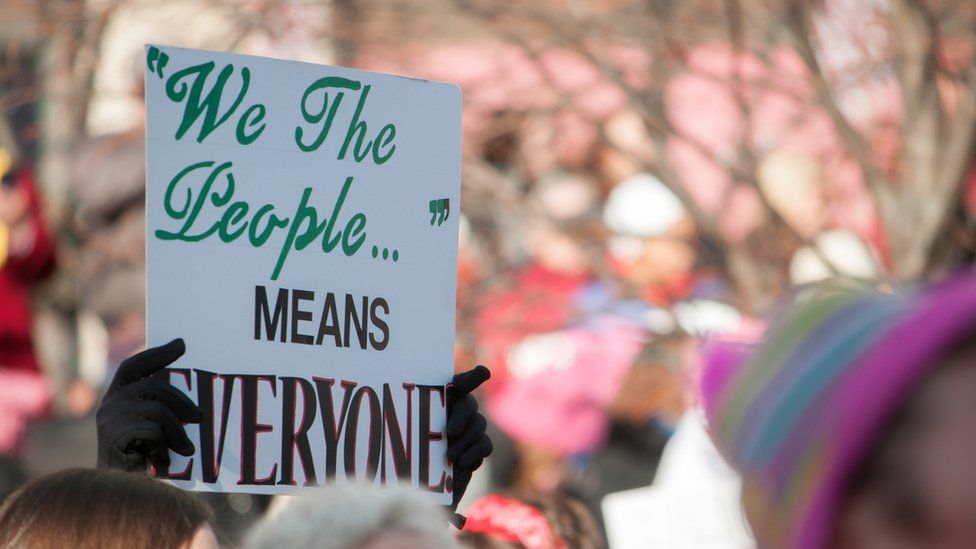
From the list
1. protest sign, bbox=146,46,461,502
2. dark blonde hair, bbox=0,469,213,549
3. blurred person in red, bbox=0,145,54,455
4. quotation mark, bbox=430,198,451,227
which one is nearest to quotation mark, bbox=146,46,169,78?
protest sign, bbox=146,46,461,502

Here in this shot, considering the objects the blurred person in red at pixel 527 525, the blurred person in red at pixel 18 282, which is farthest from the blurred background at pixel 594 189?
the blurred person in red at pixel 527 525

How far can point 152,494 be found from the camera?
2.40m

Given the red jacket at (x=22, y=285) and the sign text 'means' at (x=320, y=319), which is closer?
the sign text 'means' at (x=320, y=319)

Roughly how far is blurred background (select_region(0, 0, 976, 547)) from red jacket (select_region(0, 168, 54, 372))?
0.02 metres

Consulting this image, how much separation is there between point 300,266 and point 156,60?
47 centimetres

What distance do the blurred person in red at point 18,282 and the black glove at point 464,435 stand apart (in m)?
4.15

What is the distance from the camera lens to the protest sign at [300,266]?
8.79ft

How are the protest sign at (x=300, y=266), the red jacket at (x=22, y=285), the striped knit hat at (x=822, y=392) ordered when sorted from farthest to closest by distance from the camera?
the red jacket at (x=22, y=285), the protest sign at (x=300, y=266), the striped knit hat at (x=822, y=392)

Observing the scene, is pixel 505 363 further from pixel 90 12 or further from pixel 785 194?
pixel 90 12

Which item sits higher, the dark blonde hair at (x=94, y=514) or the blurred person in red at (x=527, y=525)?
the dark blonde hair at (x=94, y=514)

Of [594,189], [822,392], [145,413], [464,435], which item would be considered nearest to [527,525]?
[464,435]

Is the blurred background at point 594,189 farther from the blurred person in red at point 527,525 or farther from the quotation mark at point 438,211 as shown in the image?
the quotation mark at point 438,211

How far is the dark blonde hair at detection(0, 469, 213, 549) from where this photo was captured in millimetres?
2314

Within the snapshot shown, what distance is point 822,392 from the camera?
111 centimetres
